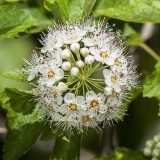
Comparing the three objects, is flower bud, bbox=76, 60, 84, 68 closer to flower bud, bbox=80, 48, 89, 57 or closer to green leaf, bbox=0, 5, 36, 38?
flower bud, bbox=80, 48, 89, 57

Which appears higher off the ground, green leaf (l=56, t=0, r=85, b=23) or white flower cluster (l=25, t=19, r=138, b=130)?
green leaf (l=56, t=0, r=85, b=23)

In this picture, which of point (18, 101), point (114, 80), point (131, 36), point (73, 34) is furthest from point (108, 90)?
point (131, 36)

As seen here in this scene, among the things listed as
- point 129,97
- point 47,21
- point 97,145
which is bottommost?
point 97,145

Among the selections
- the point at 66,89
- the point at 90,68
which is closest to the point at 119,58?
the point at 90,68

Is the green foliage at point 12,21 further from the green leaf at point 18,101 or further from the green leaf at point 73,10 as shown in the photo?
the green leaf at point 18,101

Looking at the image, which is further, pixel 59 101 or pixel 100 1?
pixel 100 1

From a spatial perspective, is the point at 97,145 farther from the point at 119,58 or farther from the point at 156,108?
the point at 119,58

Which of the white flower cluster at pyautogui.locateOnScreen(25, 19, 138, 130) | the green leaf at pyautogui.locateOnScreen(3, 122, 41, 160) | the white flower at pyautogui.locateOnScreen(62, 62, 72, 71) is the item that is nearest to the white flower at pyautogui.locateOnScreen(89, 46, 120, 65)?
the white flower cluster at pyautogui.locateOnScreen(25, 19, 138, 130)
